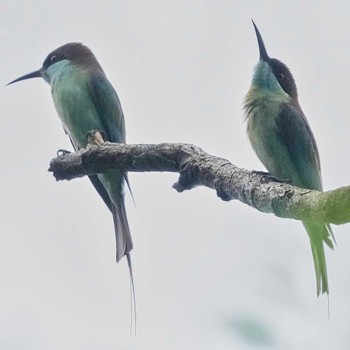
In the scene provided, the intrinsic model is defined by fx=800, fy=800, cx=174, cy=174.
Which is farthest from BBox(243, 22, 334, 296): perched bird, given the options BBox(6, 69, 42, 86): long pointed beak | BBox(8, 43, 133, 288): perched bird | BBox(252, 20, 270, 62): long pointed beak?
BBox(6, 69, 42, 86): long pointed beak

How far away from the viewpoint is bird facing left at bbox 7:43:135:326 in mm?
Result: 4660

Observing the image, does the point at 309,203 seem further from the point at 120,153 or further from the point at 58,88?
the point at 58,88

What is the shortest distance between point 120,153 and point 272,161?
5.51ft

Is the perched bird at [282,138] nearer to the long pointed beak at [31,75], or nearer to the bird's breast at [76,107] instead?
the bird's breast at [76,107]

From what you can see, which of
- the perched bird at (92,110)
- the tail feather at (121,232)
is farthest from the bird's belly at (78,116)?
the tail feather at (121,232)

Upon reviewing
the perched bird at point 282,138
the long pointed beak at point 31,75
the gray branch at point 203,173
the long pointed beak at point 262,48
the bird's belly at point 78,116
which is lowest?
the gray branch at point 203,173

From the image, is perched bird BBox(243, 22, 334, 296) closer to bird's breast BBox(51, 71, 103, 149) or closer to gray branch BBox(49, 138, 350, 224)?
bird's breast BBox(51, 71, 103, 149)

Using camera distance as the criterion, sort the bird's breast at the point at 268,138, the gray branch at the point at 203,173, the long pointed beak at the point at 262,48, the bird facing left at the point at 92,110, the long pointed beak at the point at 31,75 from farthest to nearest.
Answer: the long pointed beak at the point at 31,75, the long pointed beak at the point at 262,48, the bird facing left at the point at 92,110, the bird's breast at the point at 268,138, the gray branch at the point at 203,173

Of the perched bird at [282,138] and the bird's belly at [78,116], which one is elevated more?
the bird's belly at [78,116]

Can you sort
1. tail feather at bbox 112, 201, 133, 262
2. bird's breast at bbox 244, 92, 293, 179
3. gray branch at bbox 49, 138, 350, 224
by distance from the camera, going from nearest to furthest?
gray branch at bbox 49, 138, 350, 224 → tail feather at bbox 112, 201, 133, 262 → bird's breast at bbox 244, 92, 293, 179

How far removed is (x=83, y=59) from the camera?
5.65 metres

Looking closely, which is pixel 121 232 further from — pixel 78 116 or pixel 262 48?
pixel 262 48

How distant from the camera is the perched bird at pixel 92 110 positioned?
466 cm

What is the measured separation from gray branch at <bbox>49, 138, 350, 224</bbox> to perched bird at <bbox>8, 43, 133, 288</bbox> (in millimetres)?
1458
